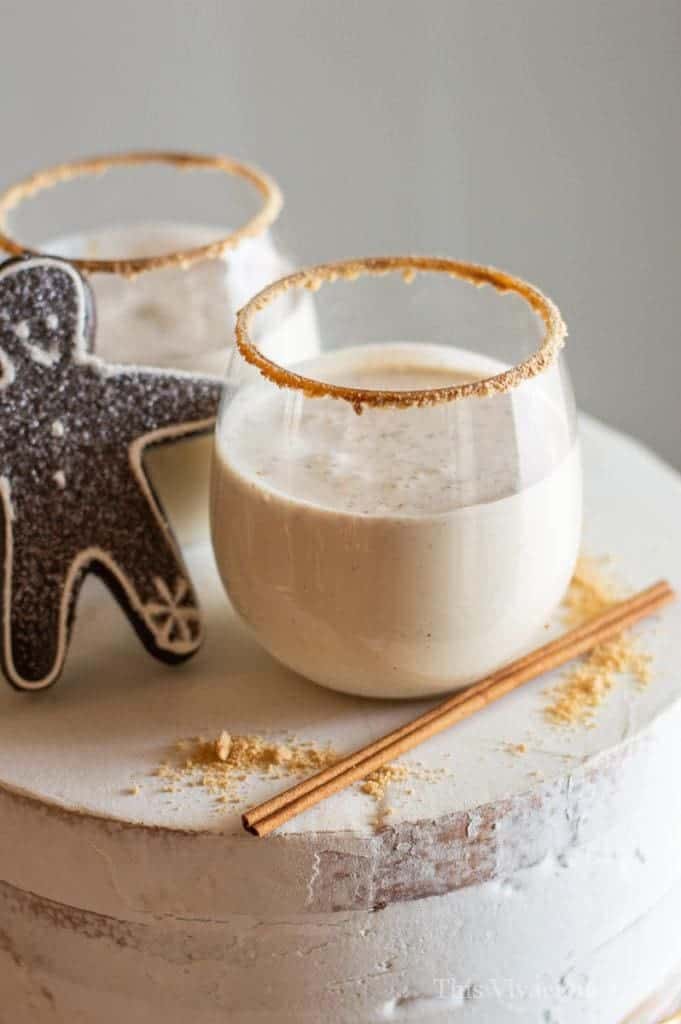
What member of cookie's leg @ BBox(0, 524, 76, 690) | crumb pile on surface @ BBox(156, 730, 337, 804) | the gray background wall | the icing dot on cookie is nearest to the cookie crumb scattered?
crumb pile on surface @ BBox(156, 730, 337, 804)

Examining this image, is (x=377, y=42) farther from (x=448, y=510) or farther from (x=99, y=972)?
(x=99, y=972)

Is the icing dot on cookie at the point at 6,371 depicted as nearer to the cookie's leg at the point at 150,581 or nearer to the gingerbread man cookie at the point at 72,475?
the gingerbread man cookie at the point at 72,475

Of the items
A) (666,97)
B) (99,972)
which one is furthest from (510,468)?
(666,97)

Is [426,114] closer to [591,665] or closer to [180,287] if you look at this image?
[180,287]

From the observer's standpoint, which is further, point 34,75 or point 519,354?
point 34,75

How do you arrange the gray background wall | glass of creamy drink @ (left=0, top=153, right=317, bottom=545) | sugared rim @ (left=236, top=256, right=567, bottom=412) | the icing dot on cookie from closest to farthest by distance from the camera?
sugared rim @ (left=236, top=256, right=567, bottom=412)
the icing dot on cookie
glass of creamy drink @ (left=0, top=153, right=317, bottom=545)
the gray background wall

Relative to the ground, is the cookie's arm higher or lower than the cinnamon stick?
higher

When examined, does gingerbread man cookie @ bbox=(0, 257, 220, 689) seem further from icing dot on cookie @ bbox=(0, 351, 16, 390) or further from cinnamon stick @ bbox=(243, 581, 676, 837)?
cinnamon stick @ bbox=(243, 581, 676, 837)
